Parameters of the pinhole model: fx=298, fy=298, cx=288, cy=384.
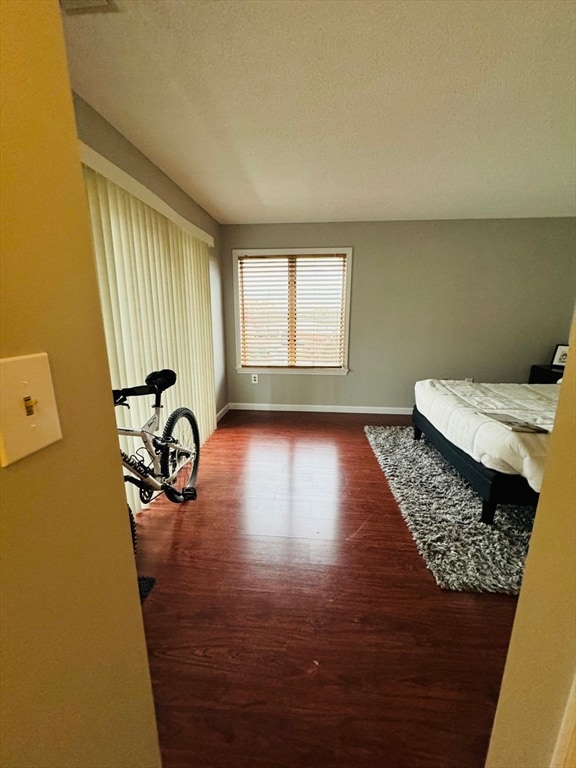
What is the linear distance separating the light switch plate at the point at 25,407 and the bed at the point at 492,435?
1900 mm

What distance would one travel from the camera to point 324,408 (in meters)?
4.14

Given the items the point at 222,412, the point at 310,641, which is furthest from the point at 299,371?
the point at 310,641

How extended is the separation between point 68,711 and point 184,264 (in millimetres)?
2827

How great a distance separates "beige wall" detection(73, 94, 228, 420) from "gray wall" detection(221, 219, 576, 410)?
231 millimetres

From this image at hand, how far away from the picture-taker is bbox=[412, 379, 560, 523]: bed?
69.1 inches

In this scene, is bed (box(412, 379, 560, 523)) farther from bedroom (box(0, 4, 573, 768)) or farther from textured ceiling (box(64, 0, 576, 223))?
textured ceiling (box(64, 0, 576, 223))

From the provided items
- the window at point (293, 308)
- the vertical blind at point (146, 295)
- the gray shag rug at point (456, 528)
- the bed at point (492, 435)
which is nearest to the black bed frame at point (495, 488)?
the bed at point (492, 435)

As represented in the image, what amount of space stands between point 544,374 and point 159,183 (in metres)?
4.37

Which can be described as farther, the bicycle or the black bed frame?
the black bed frame

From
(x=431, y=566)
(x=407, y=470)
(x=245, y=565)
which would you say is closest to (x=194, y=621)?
(x=245, y=565)

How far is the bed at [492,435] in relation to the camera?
5.76 feet

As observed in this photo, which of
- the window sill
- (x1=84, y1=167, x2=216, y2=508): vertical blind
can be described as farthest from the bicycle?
the window sill

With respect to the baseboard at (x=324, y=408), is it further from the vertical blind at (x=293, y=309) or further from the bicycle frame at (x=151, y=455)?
the bicycle frame at (x=151, y=455)

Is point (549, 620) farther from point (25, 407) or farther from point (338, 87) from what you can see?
point (338, 87)
